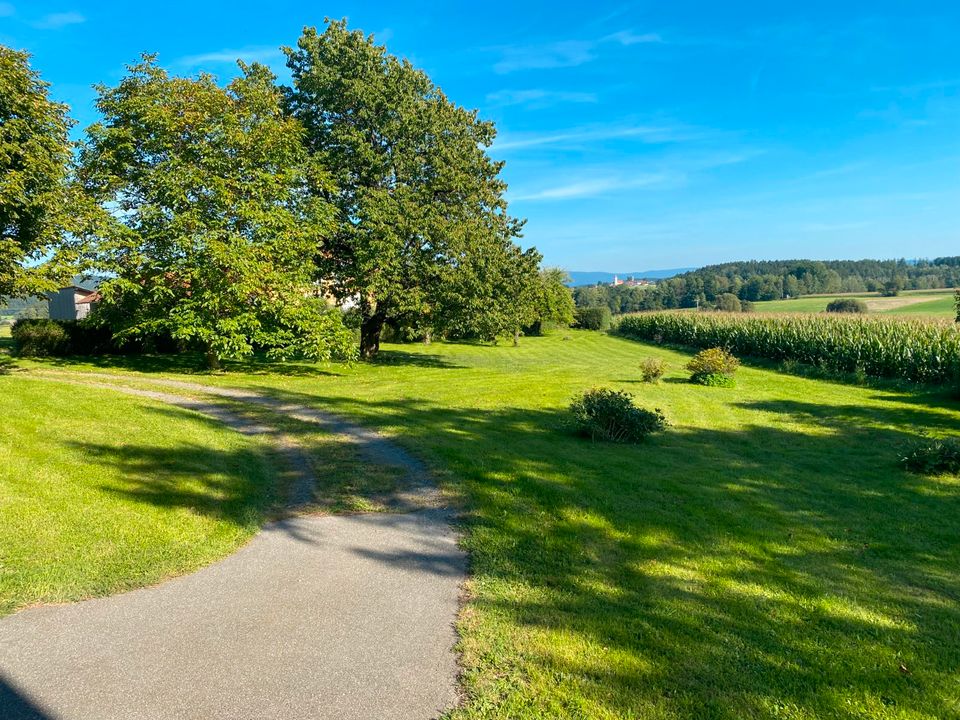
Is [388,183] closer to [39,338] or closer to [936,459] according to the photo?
[39,338]

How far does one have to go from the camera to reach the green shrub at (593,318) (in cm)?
6475

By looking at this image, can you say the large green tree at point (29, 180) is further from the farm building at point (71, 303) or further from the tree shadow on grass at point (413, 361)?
the farm building at point (71, 303)

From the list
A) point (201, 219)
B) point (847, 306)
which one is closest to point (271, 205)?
point (201, 219)

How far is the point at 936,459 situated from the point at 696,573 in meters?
7.00

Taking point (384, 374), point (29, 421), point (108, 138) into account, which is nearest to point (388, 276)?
point (384, 374)

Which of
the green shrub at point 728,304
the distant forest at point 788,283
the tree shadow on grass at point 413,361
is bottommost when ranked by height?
the tree shadow on grass at point 413,361

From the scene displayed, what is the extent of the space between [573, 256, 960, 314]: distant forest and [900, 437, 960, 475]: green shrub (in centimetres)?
6099

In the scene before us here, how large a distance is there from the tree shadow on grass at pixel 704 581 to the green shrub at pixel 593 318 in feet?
182

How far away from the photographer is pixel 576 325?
218ft

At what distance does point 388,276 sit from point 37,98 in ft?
35.6

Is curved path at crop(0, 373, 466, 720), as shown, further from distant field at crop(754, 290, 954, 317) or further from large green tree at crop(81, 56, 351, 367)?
distant field at crop(754, 290, 954, 317)

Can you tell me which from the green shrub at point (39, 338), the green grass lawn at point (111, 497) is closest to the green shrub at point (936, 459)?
the green grass lawn at point (111, 497)

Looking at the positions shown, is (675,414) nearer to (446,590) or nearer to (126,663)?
(446,590)

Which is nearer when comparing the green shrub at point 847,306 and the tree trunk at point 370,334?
the tree trunk at point 370,334
